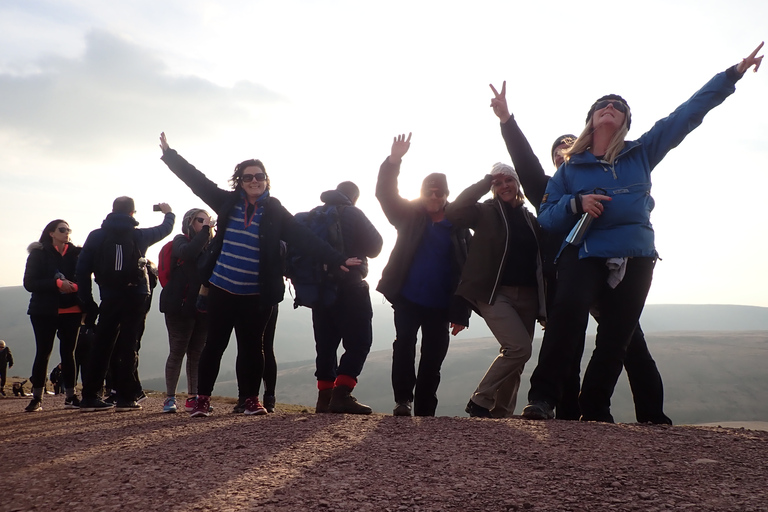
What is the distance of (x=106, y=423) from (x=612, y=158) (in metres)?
5.11

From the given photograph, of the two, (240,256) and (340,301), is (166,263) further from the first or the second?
(340,301)

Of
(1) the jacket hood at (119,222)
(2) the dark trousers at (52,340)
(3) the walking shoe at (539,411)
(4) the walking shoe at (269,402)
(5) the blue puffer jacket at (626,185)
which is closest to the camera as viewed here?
(5) the blue puffer jacket at (626,185)

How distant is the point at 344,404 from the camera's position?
5891 millimetres

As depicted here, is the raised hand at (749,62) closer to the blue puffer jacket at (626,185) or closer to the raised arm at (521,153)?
the blue puffer jacket at (626,185)

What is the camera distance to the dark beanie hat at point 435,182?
6.33 metres

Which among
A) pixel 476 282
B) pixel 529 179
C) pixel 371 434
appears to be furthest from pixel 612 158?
pixel 371 434

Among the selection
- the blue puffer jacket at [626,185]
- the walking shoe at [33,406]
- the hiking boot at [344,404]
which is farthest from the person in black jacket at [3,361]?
the blue puffer jacket at [626,185]

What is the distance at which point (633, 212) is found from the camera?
184 inches

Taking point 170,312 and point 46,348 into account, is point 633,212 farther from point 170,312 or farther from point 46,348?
point 46,348

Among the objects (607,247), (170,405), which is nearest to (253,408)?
(170,405)

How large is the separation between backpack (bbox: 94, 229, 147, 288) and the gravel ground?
2.87 m

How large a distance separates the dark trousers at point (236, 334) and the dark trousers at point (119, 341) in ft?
6.93

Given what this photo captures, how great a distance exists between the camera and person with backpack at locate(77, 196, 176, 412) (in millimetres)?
7457

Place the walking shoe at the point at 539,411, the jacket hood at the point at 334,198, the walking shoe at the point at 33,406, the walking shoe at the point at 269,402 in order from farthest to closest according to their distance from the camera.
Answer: the walking shoe at the point at 33,406
the walking shoe at the point at 269,402
the jacket hood at the point at 334,198
the walking shoe at the point at 539,411
